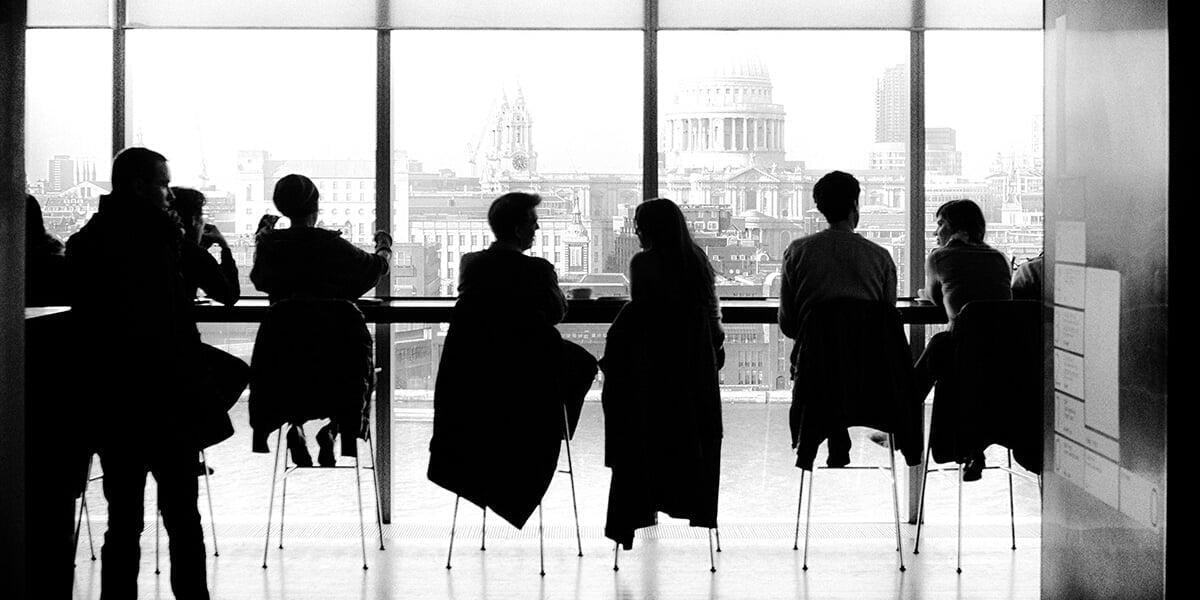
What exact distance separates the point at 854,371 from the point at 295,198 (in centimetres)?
208

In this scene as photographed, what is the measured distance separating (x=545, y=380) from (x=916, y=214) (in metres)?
2.09

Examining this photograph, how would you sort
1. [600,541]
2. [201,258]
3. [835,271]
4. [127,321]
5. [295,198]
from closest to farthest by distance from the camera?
[127,321] → [201,258] → [835,271] → [295,198] → [600,541]

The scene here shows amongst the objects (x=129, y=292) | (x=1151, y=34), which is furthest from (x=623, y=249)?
(x=1151, y=34)

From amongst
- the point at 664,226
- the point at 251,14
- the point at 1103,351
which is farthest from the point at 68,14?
the point at 1103,351

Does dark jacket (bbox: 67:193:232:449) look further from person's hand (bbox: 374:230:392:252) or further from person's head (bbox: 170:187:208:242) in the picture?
person's hand (bbox: 374:230:392:252)

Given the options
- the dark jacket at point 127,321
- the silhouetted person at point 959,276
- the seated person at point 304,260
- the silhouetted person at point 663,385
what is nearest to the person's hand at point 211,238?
the seated person at point 304,260

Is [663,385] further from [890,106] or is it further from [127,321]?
[890,106]

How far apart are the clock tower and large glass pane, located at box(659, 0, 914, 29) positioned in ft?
2.44

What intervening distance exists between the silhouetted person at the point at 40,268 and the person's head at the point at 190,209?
442mm

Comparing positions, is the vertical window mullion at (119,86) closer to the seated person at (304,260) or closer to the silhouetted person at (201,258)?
A: the silhouetted person at (201,258)

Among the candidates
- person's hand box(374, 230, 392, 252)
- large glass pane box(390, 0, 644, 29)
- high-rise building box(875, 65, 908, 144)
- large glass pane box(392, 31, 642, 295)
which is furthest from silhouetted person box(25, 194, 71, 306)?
high-rise building box(875, 65, 908, 144)

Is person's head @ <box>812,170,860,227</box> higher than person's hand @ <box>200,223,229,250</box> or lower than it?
higher

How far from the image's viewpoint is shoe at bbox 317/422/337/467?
4785 millimetres

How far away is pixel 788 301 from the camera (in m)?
4.72
